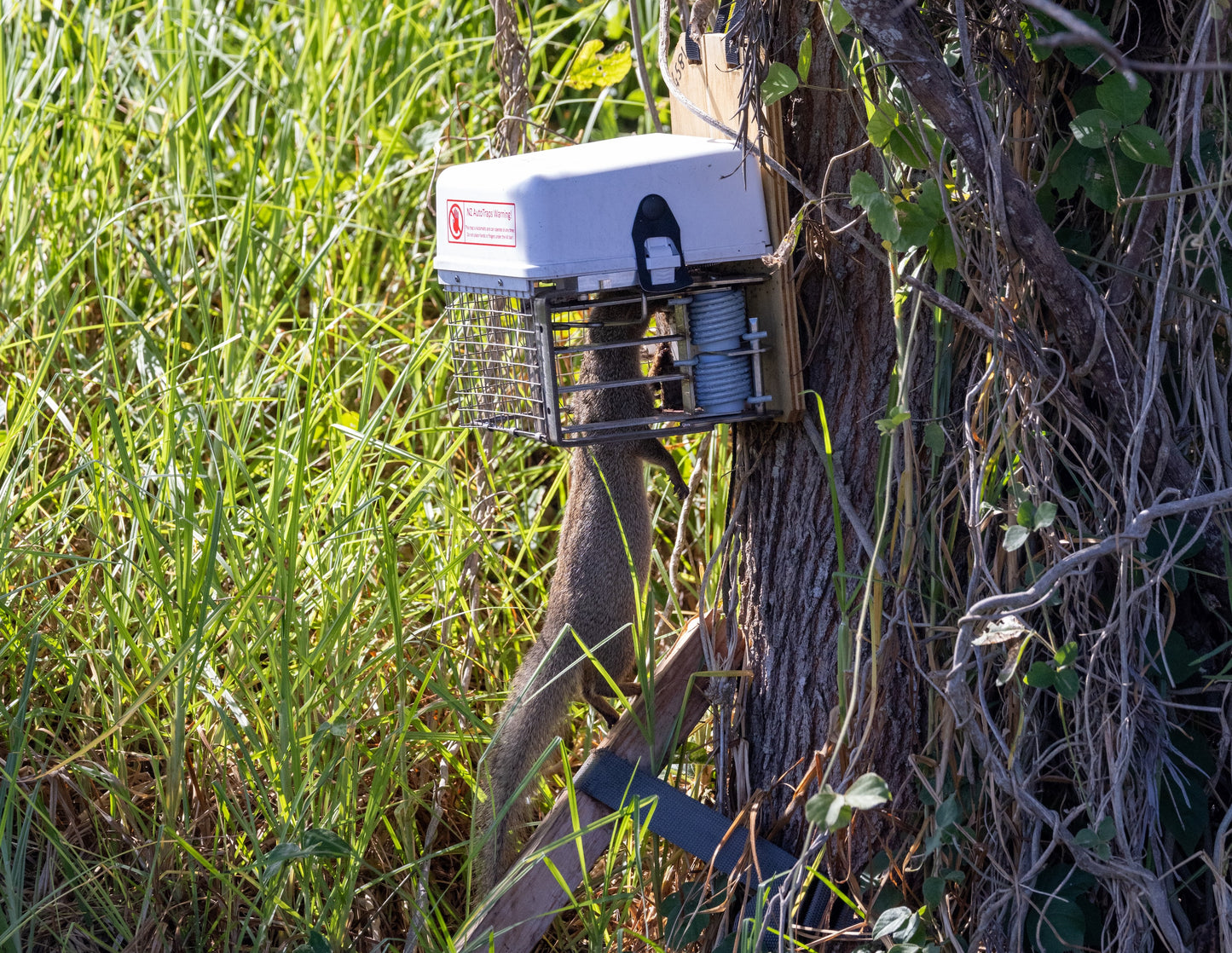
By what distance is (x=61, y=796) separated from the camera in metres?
2.32

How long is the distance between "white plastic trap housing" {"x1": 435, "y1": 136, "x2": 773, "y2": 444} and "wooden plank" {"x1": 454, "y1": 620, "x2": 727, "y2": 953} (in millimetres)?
509

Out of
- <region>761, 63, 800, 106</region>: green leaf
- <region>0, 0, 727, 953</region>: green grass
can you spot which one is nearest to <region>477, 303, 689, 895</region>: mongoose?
<region>0, 0, 727, 953</region>: green grass

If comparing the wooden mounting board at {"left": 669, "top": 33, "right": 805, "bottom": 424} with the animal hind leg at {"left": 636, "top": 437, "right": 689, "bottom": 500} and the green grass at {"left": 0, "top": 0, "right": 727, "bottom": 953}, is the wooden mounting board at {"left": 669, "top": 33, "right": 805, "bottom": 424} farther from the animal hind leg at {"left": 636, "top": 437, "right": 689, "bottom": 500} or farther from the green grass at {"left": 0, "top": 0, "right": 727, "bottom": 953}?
the green grass at {"left": 0, "top": 0, "right": 727, "bottom": 953}

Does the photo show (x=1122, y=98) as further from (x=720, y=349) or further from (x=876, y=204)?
(x=720, y=349)

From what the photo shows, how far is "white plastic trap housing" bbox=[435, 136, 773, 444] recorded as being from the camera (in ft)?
5.84

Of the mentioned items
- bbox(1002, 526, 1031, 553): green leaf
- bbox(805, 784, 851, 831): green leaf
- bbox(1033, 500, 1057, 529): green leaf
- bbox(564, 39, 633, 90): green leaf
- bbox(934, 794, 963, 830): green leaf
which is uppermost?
bbox(564, 39, 633, 90): green leaf

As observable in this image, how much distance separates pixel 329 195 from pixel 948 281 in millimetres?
1985

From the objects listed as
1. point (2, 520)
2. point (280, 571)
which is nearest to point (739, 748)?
point (280, 571)

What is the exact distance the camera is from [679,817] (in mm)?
2053

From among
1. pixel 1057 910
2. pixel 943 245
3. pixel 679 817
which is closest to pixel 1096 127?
pixel 943 245

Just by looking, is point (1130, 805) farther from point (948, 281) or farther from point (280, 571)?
point (280, 571)

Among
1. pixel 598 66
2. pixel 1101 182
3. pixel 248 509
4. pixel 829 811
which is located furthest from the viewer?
pixel 598 66

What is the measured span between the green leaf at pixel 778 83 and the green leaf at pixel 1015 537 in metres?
0.75

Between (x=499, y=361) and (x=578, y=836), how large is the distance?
2.80ft
